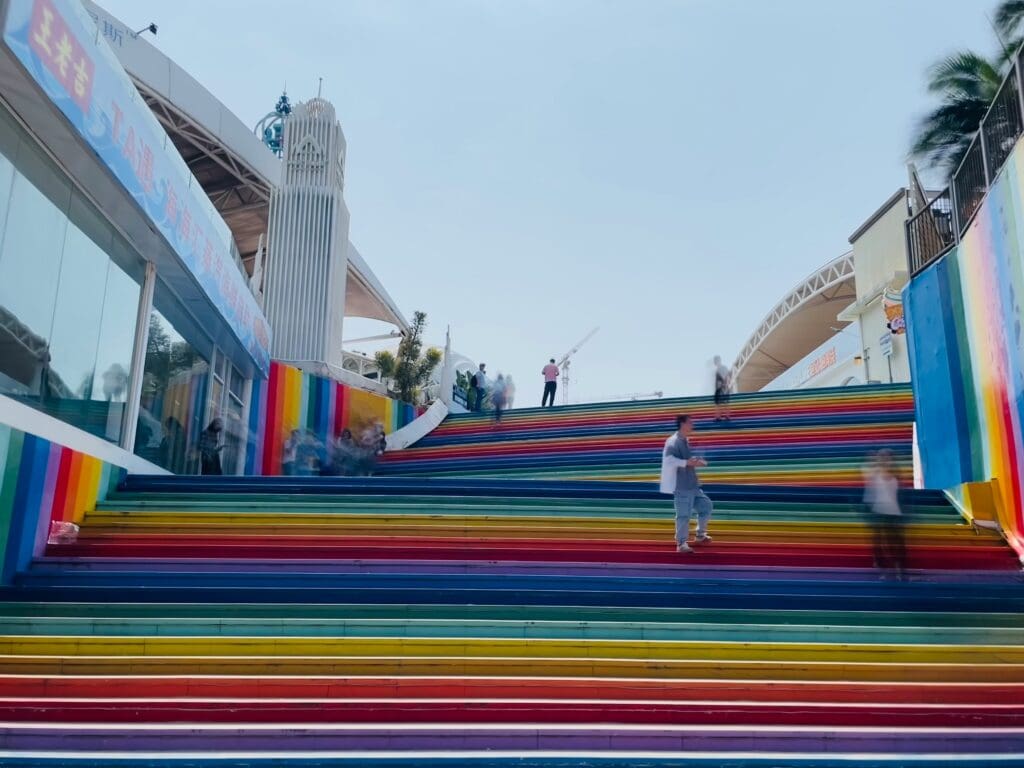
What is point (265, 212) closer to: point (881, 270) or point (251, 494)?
point (881, 270)

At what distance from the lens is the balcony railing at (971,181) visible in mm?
8242

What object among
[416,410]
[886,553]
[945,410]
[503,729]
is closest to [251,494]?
[503,729]

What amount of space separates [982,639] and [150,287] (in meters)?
8.60

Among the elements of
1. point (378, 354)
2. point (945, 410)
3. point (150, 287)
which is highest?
point (378, 354)

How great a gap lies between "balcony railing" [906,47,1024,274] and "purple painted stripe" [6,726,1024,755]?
535cm

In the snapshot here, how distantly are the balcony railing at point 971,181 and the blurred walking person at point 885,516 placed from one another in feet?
9.72

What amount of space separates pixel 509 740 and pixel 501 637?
1.24 m

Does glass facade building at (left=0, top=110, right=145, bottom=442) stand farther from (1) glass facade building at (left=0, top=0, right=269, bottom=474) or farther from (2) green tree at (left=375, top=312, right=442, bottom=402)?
(2) green tree at (left=375, top=312, right=442, bottom=402)

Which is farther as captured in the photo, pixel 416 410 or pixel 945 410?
pixel 416 410

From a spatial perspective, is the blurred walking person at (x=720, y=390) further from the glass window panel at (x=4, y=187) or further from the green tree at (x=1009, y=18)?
the glass window panel at (x=4, y=187)

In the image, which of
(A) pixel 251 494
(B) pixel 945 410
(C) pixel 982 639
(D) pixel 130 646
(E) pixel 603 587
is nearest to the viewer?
(D) pixel 130 646

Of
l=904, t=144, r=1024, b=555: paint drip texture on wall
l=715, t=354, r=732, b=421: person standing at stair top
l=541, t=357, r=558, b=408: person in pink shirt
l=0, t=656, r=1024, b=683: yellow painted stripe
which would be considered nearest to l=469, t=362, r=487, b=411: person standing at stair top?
l=541, t=357, r=558, b=408: person in pink shirt

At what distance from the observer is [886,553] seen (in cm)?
747

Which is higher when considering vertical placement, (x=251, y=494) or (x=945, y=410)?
(x=945, y=410)
